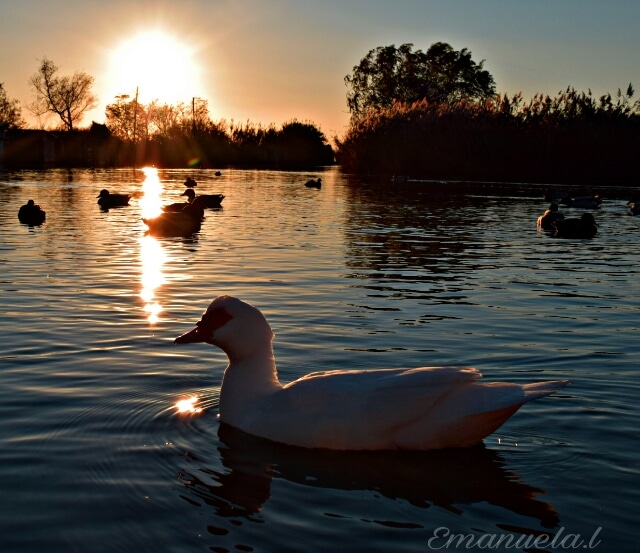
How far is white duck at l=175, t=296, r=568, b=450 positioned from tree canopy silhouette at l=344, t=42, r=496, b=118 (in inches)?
3457

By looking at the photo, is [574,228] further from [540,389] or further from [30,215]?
[540,389]

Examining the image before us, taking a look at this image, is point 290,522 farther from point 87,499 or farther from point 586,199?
point 586,199

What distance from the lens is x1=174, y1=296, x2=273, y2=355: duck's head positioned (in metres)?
6.21

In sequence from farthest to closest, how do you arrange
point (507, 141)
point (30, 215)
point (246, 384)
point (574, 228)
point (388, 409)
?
point (507, 141) < point (30, 215) < point (574, 228) < point (246, 384) < point (388, 409)

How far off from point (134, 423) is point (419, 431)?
2.09 m

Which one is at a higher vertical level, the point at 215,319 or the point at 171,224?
the point at 215,319

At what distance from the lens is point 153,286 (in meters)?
12.4

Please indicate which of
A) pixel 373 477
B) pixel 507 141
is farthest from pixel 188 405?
Answer: pixel 507 141

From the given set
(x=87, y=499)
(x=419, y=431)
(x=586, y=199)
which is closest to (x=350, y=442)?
(x=419, y=431)

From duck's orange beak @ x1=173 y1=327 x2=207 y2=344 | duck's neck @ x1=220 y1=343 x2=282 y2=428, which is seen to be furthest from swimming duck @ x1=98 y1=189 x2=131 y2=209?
duck's neck @ x1=220 y1=343 x2=282 y2=428

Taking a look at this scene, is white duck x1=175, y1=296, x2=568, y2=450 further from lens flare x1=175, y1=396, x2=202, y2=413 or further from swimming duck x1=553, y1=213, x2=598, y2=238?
swimming duck x1=553, y1=213, x2=598, y2=238

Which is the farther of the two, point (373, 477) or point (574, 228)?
point (574, 228)

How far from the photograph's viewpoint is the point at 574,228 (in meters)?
21.1

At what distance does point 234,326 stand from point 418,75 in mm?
89080
